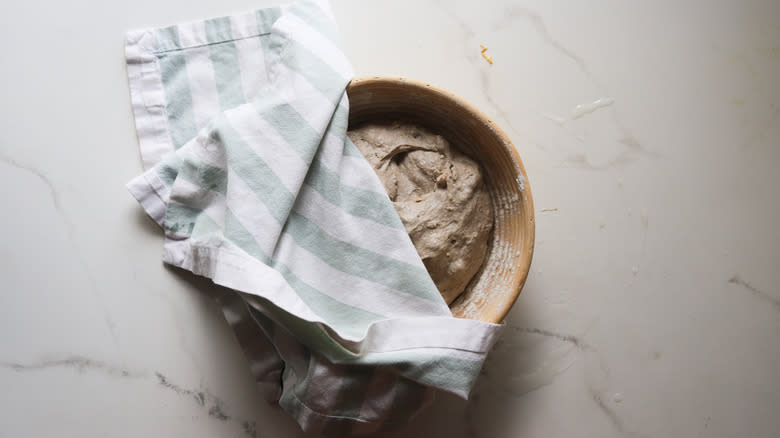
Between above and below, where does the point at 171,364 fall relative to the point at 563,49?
below

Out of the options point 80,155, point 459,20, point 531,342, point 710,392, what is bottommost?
point 710,392

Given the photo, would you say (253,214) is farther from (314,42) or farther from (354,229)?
(314,42)

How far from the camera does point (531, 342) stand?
80 centimetres

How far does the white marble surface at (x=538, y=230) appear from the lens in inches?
29.0

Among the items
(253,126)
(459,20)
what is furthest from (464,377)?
(459,20)

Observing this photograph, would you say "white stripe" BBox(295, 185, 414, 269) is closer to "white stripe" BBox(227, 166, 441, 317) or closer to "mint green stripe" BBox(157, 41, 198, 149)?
"white stripe" BBox(227, 166, 441, 317)

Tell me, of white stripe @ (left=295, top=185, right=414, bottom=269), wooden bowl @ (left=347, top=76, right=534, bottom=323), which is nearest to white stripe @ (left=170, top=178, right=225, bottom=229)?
white stripe @ (left=295, top=185, right=414, bottom=269)

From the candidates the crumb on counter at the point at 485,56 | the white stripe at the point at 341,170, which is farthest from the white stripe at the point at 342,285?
the crumb on counter at the point at 485,56

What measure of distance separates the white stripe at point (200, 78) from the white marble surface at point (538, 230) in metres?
0.04

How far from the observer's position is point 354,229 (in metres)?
0.64

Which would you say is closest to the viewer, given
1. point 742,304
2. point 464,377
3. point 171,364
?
point 464,377

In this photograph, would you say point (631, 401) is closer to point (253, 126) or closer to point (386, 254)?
point (386, 254)

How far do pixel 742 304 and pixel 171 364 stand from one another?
0.90 meters

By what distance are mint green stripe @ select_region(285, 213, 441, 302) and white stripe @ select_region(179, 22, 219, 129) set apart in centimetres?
21
